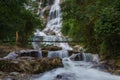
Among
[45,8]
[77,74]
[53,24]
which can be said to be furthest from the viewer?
[45,8]

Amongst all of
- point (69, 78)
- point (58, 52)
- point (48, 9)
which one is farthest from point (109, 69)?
point (48, 9)

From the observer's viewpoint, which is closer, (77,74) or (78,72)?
(77,74)

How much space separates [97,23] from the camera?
15.6m

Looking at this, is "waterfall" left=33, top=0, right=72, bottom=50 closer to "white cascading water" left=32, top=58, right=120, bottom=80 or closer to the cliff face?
the cliff face

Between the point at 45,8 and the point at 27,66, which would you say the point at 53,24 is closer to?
the point at 45,8

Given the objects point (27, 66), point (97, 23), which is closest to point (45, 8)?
point (97, 23)

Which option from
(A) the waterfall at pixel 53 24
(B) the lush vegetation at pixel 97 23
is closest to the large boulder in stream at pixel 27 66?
(B) the lush vegetation at pixel 97 23

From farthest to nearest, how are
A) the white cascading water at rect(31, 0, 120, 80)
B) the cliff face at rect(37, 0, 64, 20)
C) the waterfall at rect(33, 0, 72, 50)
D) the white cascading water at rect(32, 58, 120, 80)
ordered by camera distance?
the cliff face at rect(37, 0, 64, 20) < the waterfall at rect(33, 0, 72, 50) < the white cascading water at rect(31, 0, 120, 80) < the white cascading water at rect(32, 58, 120, 80)

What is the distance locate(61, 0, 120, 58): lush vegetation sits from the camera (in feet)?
49.1

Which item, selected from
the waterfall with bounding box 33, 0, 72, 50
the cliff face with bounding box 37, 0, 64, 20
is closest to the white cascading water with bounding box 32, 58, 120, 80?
the waterfall with bounding box 33, 0, 72, 50

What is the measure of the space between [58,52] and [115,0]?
5.75 m

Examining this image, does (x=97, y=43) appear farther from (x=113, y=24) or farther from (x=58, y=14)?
(x=58, y=14)

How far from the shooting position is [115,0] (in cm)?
1576

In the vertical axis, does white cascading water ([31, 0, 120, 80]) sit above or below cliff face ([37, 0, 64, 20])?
below
